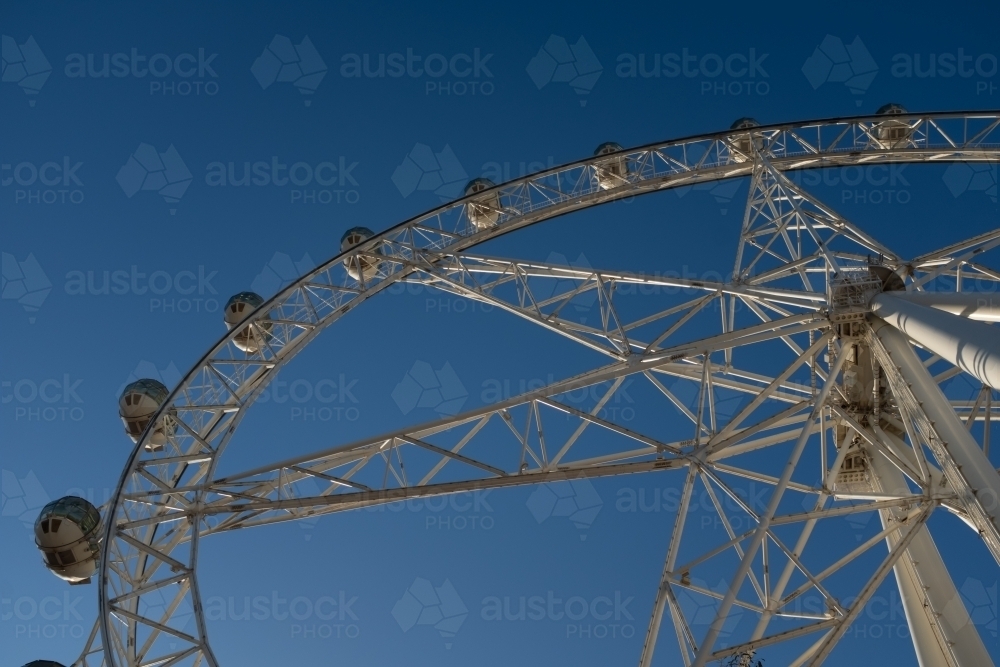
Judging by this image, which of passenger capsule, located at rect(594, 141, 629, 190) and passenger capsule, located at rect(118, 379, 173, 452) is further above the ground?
passenger capsule, located at rect(594, 141, 629, 190)

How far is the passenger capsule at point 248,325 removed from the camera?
23.8 m

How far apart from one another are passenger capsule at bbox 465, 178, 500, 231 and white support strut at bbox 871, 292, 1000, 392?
11611mm

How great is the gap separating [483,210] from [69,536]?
12.7m

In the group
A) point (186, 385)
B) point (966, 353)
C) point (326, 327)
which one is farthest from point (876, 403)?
point (186, 385)

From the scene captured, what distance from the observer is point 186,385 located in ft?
70.7

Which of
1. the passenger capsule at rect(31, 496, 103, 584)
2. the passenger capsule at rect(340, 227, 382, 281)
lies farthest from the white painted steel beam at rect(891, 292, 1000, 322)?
the passenger capsule at rect(31, 496, 103, 584)

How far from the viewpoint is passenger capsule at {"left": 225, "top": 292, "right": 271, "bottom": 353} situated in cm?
2378

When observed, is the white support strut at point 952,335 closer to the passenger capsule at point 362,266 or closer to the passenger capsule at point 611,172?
the passenger capsule at point 611,172

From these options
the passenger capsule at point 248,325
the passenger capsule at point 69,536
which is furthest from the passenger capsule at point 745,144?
the passenger capsule at point 69,536

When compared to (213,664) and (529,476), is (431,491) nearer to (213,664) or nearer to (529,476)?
(529,476)

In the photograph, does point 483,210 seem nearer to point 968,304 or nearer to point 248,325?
point 248,325

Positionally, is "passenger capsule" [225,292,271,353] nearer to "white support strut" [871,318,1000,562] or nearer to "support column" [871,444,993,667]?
"white support strut" [871,318,1000,562]

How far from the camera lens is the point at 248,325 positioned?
23.4m

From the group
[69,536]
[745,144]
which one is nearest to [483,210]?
[745,144]
